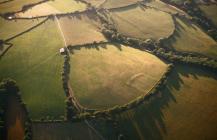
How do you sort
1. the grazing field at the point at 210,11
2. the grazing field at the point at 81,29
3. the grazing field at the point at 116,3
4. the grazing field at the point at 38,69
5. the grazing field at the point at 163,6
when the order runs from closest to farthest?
1. the grazing field at the point at 38,69
2. the grazing field at the point at 81,29
3. the grazing field at the point at 210,11
4. the grazing field at the point at 163,6
5. the grazing field at the point at 116,3

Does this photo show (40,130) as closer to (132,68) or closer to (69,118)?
(69,118)

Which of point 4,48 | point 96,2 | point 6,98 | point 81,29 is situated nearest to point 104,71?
point 81,29

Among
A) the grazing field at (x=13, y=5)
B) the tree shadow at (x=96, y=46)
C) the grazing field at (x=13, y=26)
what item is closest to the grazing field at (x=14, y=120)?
the tree shadow at (x=96, y=46)

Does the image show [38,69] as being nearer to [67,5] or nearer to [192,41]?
[67,5]

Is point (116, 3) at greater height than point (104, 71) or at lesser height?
greater

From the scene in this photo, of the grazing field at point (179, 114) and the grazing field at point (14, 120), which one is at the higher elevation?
the grazing field at point (14, 120)

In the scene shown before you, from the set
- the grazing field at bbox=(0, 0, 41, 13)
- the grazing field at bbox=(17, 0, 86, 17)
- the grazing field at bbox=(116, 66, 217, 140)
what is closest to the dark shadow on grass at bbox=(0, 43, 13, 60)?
the grazing field at bbox=(17, 0, 86, 17)

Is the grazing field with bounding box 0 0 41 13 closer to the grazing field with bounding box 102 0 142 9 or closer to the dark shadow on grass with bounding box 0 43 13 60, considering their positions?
the dark shadow on grass with bounding box 0 43 13 60

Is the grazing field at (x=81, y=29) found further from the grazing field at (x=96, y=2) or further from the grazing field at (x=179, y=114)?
the grazing field at (x=179, y=114)
